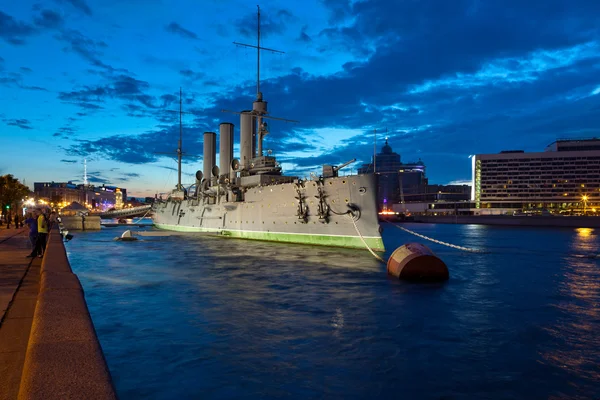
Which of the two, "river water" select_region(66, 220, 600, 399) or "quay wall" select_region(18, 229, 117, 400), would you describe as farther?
"river water" select_region(66, 220, 600, 399)

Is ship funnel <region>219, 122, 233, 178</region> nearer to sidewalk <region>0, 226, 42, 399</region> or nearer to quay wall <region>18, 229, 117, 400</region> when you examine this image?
sidewalk <region>0, 226, 42, 399</region>

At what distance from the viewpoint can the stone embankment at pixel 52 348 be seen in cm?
284

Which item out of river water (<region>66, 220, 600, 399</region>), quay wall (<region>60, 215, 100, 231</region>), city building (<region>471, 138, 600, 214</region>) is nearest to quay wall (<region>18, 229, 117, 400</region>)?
river water (<region>66, 220, 600, 399</region>)

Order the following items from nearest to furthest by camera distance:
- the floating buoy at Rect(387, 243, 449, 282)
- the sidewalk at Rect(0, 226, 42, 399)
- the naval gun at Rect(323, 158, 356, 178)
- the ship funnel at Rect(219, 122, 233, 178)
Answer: the sidewalk at Rect(0, 226, 42, 399) < the floating buoy at Rect(387, 243, 449, 282) < the naval gun at Rect(323, 158, 356, 178) < the ship funnel at Rect(219, 122, 233, 178)

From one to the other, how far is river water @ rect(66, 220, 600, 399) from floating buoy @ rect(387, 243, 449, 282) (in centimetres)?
61

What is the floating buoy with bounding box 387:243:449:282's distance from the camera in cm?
1644

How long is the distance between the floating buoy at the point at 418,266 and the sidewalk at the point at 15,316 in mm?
12519

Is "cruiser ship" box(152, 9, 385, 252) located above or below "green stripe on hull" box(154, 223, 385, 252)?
above

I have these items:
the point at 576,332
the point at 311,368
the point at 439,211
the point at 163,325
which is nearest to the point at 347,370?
the point at 311,368

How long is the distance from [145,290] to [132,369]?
7.58 meters

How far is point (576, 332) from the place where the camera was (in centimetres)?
990

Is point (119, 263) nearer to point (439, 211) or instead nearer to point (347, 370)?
point (347, 370)

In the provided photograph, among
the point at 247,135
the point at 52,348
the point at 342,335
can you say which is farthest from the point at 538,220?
the point at 52,348

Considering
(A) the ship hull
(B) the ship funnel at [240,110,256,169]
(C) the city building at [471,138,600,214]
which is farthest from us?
(C) the city building at [471,138,600,214]
